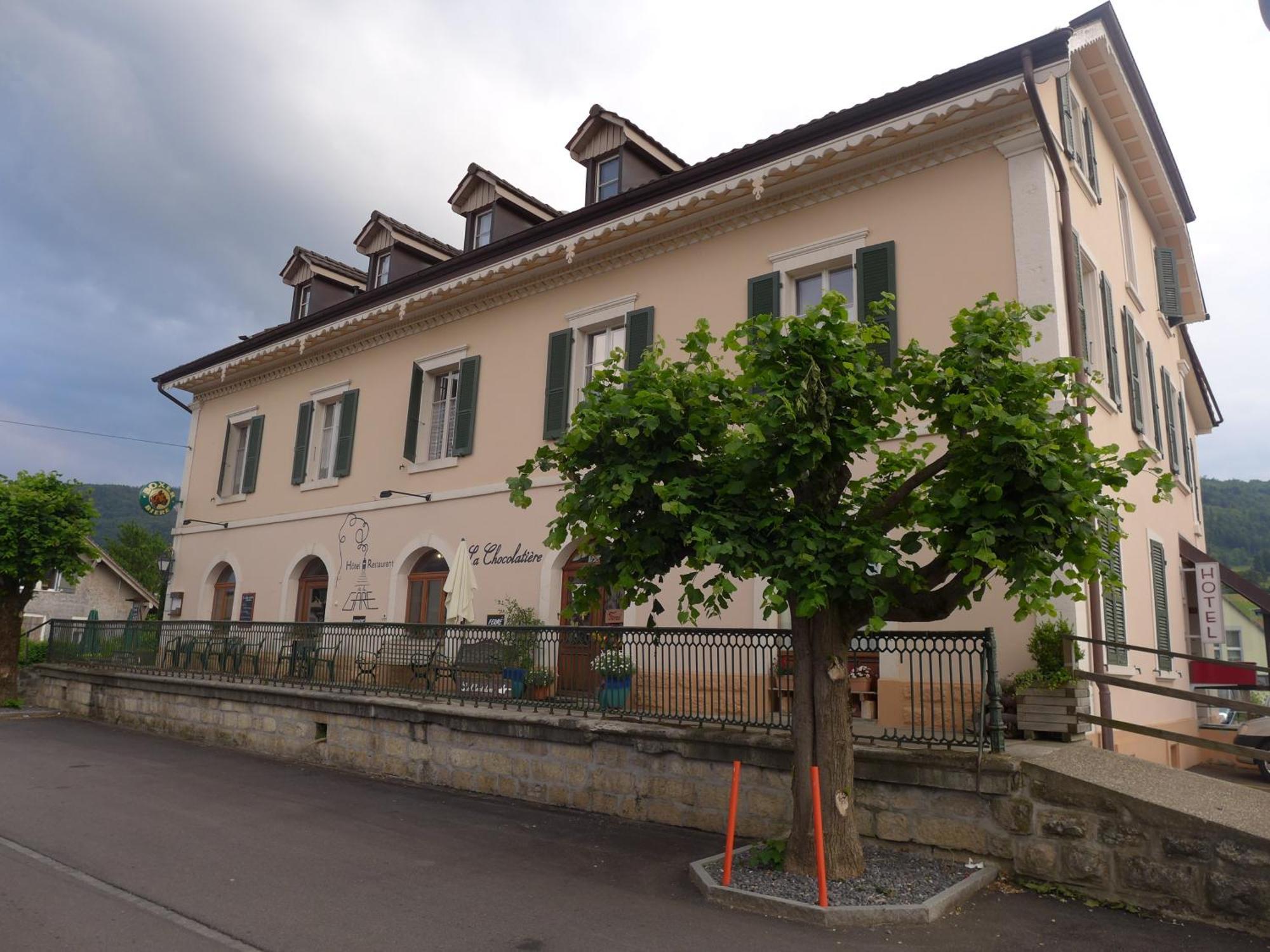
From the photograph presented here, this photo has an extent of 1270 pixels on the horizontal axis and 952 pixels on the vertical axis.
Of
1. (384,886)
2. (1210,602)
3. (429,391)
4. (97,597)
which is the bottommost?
(384,886)

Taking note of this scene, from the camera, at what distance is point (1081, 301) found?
10125 millimetres

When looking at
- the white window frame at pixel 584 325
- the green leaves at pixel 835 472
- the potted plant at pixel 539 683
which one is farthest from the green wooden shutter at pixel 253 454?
the green leaves at pixel 835 472

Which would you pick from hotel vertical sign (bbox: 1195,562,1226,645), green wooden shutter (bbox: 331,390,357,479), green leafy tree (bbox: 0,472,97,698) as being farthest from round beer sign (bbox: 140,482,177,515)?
hotel vertical sign (bbox: 1195,562,1226,645)

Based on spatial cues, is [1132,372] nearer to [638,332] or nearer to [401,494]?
[638,332]

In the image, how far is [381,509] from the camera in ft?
53.1

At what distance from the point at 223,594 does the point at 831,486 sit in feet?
55.5

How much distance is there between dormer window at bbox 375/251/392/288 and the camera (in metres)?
18.5

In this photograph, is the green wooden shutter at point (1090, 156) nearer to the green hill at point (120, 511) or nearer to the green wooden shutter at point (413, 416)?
A: the green wooden shutter at point (413, 416)

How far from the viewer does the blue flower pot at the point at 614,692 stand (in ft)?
30.8

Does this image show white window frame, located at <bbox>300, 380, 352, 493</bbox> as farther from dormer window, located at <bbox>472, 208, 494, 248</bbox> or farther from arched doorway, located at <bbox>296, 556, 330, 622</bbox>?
dormer window, located at <bbox>472, 208, 494, 248</bbox>

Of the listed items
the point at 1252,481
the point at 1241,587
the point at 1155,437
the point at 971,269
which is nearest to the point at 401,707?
the point at 971,269

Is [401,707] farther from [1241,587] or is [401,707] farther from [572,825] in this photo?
[1241,587]

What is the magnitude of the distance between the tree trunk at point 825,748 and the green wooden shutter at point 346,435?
482 inches

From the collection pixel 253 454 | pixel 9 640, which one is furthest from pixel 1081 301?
pixel 9 640
